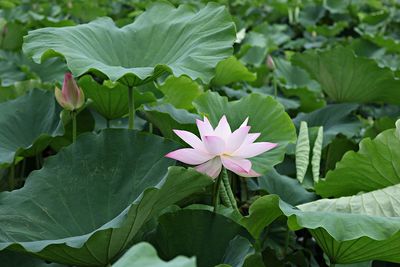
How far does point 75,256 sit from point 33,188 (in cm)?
19

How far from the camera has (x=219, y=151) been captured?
39.1 inches

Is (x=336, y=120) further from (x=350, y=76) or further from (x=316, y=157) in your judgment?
(x=316, y=157)

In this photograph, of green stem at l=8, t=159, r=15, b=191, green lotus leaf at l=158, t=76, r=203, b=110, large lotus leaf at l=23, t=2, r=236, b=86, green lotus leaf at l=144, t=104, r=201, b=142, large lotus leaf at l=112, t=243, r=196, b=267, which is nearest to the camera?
large lotus leaf at l=112, t=243, r=196, b=267

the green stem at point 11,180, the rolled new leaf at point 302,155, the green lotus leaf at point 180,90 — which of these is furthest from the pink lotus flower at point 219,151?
the green lotus leaf at point 180,90

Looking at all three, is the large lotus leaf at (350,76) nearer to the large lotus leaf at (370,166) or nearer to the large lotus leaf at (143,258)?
the large lotus leaf at (370,166)

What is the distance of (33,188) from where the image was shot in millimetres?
1094

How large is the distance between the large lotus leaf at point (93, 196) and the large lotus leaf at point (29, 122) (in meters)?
0.23

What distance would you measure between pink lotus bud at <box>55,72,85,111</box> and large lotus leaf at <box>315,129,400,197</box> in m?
0.47

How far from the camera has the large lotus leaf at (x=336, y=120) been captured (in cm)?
174

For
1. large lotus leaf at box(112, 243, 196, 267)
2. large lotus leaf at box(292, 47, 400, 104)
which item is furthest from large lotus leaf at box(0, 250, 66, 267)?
large lotus leaf at box(292, 47, 400, 104)

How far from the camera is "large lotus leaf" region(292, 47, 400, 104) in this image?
1.79m

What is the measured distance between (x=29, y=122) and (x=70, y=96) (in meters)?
0.24

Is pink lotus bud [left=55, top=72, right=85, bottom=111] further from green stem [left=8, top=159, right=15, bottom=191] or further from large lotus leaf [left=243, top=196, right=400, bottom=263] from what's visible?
large lotus leaf [left=243, top=196, right=400, bottom=263]

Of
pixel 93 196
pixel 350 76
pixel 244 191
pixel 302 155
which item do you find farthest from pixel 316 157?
pixel 93 196
